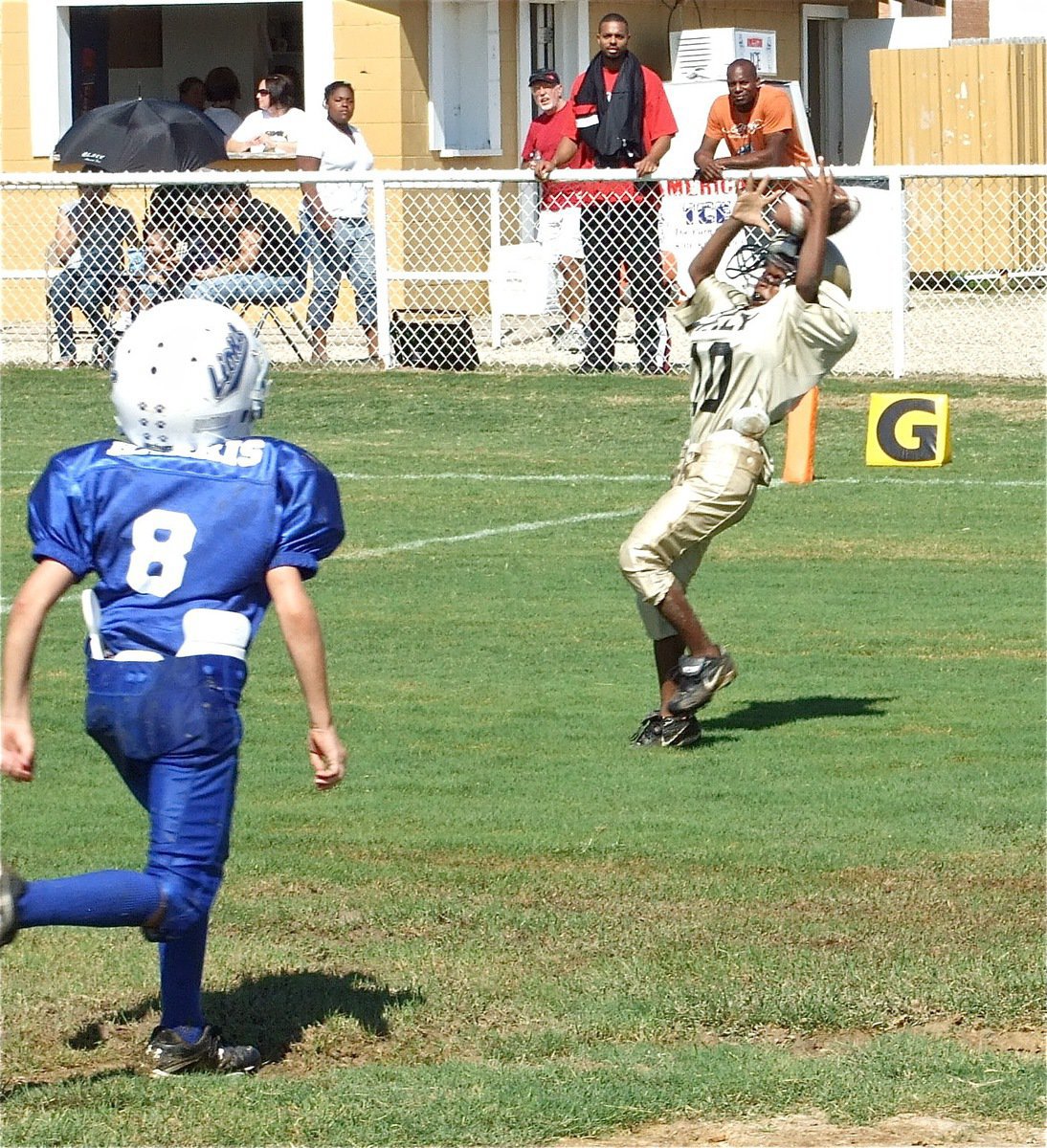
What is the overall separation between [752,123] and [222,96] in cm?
876

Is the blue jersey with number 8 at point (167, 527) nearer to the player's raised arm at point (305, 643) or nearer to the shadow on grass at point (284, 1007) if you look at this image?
the player's raised arm at point (305, 643)

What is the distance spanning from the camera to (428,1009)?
5152 mm

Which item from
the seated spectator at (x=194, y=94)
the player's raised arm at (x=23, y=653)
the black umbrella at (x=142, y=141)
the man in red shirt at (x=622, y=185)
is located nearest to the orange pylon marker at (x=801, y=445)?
the man in red shirt at (x=622, y=185)

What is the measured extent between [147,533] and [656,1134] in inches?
62.1

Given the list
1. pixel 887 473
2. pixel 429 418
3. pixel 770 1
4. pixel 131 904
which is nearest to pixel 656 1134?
pixel 131 904

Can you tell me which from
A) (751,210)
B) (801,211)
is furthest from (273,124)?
(801,211)

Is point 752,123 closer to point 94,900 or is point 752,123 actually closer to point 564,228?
point 564,228

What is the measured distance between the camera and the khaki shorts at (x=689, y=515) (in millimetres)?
7758

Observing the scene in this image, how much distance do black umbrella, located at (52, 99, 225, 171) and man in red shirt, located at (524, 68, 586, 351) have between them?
3275 mm

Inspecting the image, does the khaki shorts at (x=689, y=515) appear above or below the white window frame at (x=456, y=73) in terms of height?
below

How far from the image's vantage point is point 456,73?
2414 cm

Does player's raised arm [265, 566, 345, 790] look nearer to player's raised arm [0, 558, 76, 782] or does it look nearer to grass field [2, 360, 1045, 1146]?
player's raised arm [0, 558, 76, 782]

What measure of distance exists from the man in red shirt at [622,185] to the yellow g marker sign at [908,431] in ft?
13.1

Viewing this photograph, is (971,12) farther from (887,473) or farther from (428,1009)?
(428,1009)
